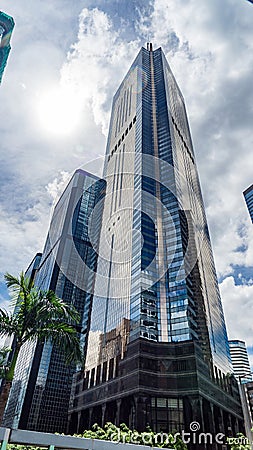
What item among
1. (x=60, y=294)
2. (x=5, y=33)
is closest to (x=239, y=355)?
(x=60, y=294)

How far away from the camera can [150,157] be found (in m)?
85.1

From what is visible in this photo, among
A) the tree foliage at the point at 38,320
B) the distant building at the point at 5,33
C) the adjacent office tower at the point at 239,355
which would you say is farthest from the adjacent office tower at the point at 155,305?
the adjacent office tower at the point at 239,355

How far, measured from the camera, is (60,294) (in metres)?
94.4

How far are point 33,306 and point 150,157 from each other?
77.8m

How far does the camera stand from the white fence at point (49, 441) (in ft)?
24.2

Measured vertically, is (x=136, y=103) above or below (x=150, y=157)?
above

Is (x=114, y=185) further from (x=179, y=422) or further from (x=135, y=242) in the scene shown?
(x=179, y=422)

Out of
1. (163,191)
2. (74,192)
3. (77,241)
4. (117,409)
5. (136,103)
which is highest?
(136,103)

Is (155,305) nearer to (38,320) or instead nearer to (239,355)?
(38,320)

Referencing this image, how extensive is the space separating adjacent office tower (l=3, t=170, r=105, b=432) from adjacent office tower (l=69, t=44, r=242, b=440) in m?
9.39

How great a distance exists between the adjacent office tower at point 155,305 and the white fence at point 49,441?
45249 mm

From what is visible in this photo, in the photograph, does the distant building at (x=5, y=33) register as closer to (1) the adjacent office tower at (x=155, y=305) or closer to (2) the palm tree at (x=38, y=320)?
(2) the palm tree at (x=38, y=320)

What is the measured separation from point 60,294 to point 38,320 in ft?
286

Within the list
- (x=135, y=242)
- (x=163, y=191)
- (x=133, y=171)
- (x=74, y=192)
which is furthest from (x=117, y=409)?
(x=74, y=192)
